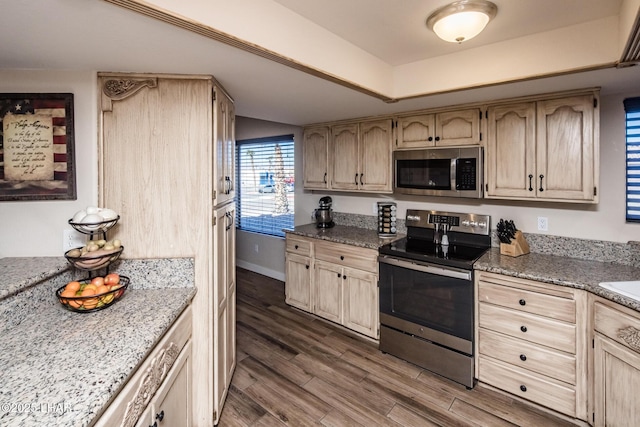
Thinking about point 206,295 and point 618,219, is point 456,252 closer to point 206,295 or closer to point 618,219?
point 618,219

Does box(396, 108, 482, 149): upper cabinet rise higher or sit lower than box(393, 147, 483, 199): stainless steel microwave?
higher

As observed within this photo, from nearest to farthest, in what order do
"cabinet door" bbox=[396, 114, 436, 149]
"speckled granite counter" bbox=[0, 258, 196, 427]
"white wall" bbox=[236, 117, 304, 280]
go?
"speckled granite counter" bbox=[0, 258, 196, 427]
"cabinet door" bbox=[396, 114, 436, 149]
"white wall" bbox=[236, 117, 304, 280]

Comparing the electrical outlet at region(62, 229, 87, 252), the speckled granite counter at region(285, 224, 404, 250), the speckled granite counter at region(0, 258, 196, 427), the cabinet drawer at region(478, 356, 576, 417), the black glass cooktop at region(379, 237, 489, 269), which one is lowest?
the cabinet drawer at region(478, 356, 576, 417)

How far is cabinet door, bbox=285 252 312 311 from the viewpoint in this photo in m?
3.44

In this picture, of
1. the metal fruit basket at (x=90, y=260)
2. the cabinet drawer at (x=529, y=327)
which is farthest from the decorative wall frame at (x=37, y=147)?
the cabinet drawer at (x=529, y=327)

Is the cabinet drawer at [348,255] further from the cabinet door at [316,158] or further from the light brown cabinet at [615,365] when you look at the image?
the light brown cabinet at [615,365]

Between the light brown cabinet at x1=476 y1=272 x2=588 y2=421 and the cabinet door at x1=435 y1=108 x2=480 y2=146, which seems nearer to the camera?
the light brown cabinet at x1=476 y1=272 x2=588 y2=421

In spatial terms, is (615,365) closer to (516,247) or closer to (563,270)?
(563,270)

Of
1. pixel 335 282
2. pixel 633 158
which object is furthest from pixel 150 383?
pixel 633 158

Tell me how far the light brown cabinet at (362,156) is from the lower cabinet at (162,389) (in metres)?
2.15

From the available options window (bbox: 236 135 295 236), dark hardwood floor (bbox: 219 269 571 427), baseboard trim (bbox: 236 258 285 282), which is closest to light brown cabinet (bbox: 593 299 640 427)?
dark hardwood floor (bbox: 219 269 571 427)

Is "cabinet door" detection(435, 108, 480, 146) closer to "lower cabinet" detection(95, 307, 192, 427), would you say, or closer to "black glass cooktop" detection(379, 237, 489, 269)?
"black glass cooktop" detection(379, 237, 489, 269)

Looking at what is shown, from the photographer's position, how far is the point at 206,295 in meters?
1.88

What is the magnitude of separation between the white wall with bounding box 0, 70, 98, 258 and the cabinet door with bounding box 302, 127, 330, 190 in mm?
2321
